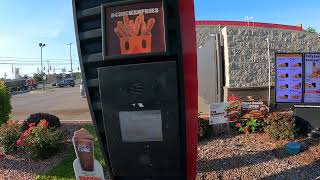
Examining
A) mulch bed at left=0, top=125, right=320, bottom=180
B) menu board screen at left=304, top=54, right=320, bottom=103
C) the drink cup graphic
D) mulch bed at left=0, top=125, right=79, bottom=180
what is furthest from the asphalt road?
the drink cup graphic

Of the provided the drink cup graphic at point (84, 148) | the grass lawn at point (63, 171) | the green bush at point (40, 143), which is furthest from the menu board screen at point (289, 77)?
the drink cup graphic at point (84, 148)

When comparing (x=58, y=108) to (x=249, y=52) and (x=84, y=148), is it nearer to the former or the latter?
(x=249, y=52)

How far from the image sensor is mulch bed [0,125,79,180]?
703 cm

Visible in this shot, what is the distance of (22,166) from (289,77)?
19.2 feet

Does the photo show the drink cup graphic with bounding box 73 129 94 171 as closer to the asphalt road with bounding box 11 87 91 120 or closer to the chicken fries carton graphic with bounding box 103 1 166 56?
the chicken fries carton graphic with bounding box 103 1 166 56

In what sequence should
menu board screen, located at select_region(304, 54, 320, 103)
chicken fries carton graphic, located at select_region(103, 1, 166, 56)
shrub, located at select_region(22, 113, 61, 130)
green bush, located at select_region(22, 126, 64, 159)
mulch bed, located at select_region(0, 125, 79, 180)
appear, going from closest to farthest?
chicken fries carton graphic, located at select_region(103, 1, 166, 56)
mulch bed, located at select_region(0, 125, 79, 180)
green bush, located at select_region(22, 126, 64, 159)
menu board screen, located at select_region(304, 54, 320, 103)
shrub, located at select_region(22, 113, 61, 130)

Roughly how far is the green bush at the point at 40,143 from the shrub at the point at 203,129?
9.92 ft

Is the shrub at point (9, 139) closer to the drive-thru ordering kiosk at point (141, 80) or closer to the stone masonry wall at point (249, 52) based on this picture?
the drive-thru ordering kiosk at point (141, 80)

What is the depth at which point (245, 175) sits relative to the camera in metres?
5.96

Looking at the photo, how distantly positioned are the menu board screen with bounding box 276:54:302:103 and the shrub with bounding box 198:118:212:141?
1722mm

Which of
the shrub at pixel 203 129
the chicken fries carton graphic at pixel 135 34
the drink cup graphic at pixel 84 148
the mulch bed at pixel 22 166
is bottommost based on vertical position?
the mulch bed at pixel 22 166

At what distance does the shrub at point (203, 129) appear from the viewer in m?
8.24

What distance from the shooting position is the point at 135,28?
3.28 meters

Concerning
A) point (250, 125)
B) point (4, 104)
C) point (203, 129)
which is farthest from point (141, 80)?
point (4, 104)
